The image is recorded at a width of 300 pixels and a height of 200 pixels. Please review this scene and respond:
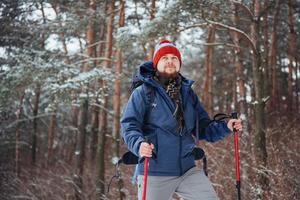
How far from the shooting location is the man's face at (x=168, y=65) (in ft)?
11.3

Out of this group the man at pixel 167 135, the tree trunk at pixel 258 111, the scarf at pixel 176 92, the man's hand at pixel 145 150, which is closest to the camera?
the man's hand at pixel 145 150

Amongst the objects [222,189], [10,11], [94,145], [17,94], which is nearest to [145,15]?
[10,11]

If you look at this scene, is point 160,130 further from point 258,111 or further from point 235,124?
point 258,111

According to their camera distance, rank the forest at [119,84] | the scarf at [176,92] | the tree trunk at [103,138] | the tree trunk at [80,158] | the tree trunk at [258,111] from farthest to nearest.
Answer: the tree trunk at [80,158] → the tree trunk at [103,138] → the forest at [119,84] → the tree trunk at [258,111] → the scarf at [176,92]

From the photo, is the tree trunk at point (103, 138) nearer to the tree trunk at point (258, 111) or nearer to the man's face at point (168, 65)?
the tree trunk at point (258, 111)

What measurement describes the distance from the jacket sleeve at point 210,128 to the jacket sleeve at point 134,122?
58 centimetres

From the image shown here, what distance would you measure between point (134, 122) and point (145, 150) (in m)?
0.35

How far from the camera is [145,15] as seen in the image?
38.9 feet

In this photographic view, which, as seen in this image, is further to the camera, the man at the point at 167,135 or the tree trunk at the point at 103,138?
the tree trunk at the point at 103,138

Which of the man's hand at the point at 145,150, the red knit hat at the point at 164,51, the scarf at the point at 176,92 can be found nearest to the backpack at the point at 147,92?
the scarf at the point at 176,92

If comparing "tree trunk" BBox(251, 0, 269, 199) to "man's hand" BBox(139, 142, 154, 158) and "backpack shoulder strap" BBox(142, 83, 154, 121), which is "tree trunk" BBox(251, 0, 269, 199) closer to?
"backpack shoulder strap" BBox(142, 83, 154, 121)

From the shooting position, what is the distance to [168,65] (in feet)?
11.4

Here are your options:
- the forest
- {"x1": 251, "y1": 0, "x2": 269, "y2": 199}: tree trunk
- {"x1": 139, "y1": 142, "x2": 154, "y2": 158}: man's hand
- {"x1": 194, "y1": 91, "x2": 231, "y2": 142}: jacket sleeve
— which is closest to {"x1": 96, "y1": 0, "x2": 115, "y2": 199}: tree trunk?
the forest

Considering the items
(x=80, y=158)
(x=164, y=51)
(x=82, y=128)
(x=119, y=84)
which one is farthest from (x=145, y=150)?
(x=82, y=128)
